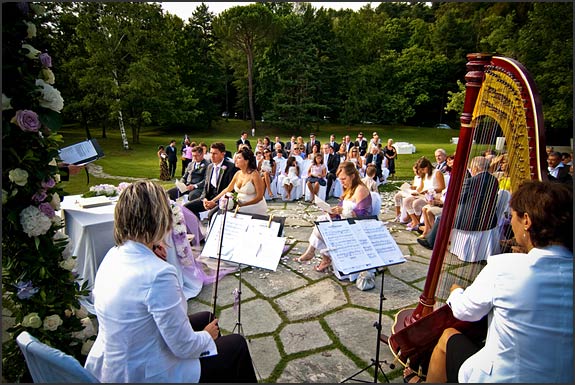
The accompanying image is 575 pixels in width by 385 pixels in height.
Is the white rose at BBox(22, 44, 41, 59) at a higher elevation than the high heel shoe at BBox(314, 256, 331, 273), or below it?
higher

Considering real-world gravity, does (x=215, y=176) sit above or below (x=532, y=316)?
below

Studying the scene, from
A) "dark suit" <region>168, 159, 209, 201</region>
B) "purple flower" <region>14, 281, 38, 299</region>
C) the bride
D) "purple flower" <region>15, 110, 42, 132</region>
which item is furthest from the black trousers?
"dark suit" <region>168, 159, 209, 201</region>

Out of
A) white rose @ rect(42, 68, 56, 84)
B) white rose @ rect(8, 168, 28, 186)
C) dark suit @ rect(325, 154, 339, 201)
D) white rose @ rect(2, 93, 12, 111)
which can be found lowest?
dark suit @ rect(325, 154, 339, 201)

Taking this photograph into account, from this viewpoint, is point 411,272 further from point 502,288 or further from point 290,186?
point 290,186

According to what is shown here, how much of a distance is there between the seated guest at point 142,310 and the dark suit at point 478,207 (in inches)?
173

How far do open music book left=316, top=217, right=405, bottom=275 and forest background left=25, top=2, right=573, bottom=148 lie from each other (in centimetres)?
2634

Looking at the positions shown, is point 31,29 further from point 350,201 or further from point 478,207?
point 478,207

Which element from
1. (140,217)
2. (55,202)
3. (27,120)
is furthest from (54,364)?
(27,120)

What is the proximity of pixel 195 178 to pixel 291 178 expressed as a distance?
12.3 ft

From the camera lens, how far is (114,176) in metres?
16.0

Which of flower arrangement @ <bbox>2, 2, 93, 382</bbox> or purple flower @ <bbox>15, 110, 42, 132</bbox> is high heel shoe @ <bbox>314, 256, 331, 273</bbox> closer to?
flower arrangement @ <bbox>2, 2, 93, 382</bbox>

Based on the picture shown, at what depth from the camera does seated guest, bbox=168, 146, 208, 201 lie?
25.2ft

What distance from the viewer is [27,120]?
238 cm

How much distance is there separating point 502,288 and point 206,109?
4102 cm
